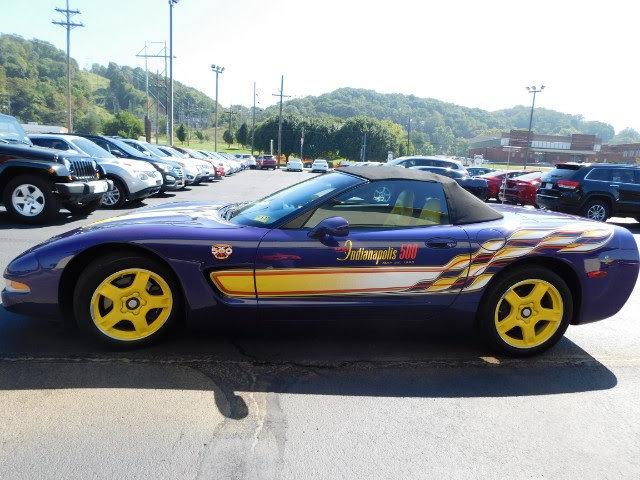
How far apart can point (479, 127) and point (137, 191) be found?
155 meters

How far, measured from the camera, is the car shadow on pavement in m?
2.90

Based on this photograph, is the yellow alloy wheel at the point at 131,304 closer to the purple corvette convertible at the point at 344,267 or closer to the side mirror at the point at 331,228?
the purple corvette convertible at the point at 344,267

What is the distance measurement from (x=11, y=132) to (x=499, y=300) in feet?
29.5

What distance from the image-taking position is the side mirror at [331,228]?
311 cm

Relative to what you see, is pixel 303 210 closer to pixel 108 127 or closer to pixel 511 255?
pixel 511 255

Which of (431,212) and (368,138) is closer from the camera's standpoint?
(431,212)

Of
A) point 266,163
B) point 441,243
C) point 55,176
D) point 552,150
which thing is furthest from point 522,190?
point 552,150

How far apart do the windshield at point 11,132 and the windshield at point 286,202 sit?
6739 mm

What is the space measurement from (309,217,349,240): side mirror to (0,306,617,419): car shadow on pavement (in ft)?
2.05

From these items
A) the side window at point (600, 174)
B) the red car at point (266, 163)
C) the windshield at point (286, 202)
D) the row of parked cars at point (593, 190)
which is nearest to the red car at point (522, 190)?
the row of parked cars at point (593, 190)

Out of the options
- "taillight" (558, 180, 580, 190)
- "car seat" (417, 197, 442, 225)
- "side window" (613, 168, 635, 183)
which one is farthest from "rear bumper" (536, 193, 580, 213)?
"car seat" (417, 197, 442, 225)

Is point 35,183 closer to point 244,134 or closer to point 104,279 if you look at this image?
point 104,279

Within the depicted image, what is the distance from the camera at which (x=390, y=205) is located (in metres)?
3.60

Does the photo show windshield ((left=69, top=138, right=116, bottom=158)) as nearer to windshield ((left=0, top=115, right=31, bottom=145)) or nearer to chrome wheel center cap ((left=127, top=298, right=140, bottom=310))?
windshield ((left=0, top=115, right=31, bottom=145))
